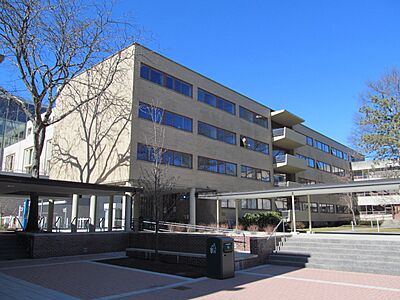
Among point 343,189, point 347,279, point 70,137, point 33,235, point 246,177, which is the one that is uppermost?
point 70,137

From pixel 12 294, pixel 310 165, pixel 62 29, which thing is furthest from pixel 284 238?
pixel 310 165

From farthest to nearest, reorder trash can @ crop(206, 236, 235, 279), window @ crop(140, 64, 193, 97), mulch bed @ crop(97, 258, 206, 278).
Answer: window @ crop(140, 64, 193, 97) → mulch bed @ crop(97, 258, 206, 278) → trash can @ crop(206, 236, 235, 279)

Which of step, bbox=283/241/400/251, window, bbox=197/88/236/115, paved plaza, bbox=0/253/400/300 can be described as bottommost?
paved plaza, bbox=0/253/400/300

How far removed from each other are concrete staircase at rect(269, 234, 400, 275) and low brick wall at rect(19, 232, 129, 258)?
28.8 ft

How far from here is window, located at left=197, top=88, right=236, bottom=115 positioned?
29.7 meters

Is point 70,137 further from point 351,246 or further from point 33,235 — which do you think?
point 351,246

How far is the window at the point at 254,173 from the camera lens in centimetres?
3328

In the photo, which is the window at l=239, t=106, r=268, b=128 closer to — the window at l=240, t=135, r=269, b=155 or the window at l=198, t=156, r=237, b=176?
the window at l=240, t=135, r=269, b=155

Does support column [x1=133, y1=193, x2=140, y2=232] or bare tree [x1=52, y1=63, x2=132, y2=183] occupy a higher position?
bare tree [x1=52, y1=63, x2=132, y2=183]

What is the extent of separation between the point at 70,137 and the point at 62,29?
467 inches

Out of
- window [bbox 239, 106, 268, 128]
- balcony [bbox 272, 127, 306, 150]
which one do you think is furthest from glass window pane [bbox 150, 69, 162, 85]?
balcony [bbox 272, 127, 306, 150]

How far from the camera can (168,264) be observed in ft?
46.1

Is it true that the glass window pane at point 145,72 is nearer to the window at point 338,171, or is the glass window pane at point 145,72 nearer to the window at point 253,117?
the window at point 253,117

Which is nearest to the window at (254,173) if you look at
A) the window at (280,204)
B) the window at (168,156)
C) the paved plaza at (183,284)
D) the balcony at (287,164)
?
the balcony at (287,164)
